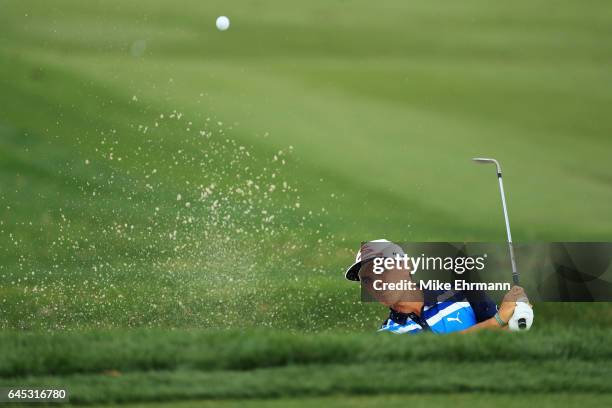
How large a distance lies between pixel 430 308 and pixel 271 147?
5.09 feet

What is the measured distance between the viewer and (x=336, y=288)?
13.5ft

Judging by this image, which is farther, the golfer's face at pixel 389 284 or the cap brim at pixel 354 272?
the cap brim at pixel 354 272

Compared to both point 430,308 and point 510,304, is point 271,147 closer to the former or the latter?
point 430,308

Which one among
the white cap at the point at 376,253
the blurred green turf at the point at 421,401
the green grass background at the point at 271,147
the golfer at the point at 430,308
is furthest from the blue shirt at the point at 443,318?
the blurred green turf at the point at 421,401

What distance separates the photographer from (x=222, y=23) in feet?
15.1

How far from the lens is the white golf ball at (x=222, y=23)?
4609 millimetres

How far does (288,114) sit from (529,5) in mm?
1277

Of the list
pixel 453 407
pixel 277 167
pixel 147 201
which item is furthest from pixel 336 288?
pixel 453 407

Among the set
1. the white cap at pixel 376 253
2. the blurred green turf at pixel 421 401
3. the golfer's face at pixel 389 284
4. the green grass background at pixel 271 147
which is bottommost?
the blurred green turf at pixel 421 401

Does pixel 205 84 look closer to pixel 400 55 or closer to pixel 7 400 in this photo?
pixel 400 55

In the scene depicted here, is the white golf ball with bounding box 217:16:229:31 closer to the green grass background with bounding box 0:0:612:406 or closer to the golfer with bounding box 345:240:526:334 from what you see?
the green grass background with bounding box 0:0:612:406

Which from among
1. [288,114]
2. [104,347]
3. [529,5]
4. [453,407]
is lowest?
[453,407]

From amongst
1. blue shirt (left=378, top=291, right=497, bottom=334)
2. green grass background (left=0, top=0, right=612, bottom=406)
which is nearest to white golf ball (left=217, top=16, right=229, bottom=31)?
green grass background (left=0, top=0, right=612, bottom=406)

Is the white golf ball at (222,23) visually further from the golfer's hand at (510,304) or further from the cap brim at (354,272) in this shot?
the golfer's hand at (510,304)
